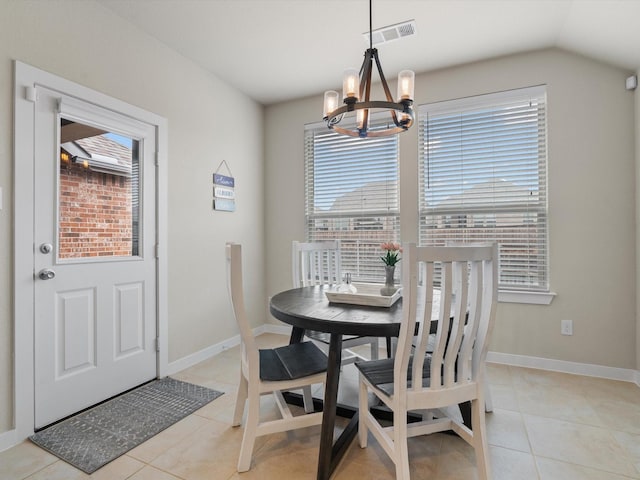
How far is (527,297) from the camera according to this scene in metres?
2.91

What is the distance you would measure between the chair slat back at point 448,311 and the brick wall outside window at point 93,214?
2.11 meters

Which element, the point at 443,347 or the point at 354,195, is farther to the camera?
the point at 354,195

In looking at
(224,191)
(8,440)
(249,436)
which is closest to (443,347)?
(249,436)

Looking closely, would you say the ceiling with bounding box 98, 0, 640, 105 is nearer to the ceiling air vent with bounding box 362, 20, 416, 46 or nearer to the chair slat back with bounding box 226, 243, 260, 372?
the ceiling air vent with bounding box 362, 20, 416, 46

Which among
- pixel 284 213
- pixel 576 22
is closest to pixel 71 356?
pixel 284 213

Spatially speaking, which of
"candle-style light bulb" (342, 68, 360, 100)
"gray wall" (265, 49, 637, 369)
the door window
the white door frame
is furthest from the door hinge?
"gray wall" (265, 49, 637, 369)

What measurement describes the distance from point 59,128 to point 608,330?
418cm

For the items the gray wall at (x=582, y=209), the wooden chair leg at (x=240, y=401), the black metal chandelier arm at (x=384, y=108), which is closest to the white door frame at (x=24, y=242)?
the wooden chair leg at (x=240, y=401)

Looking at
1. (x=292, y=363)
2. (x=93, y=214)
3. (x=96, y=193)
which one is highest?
(x=96, y=193)

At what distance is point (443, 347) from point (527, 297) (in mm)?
1960

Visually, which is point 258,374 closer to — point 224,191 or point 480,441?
point 480,441

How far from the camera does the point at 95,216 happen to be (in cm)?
234

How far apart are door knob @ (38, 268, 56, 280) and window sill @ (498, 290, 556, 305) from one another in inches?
132

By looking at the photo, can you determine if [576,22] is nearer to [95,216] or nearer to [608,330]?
[608,330]
